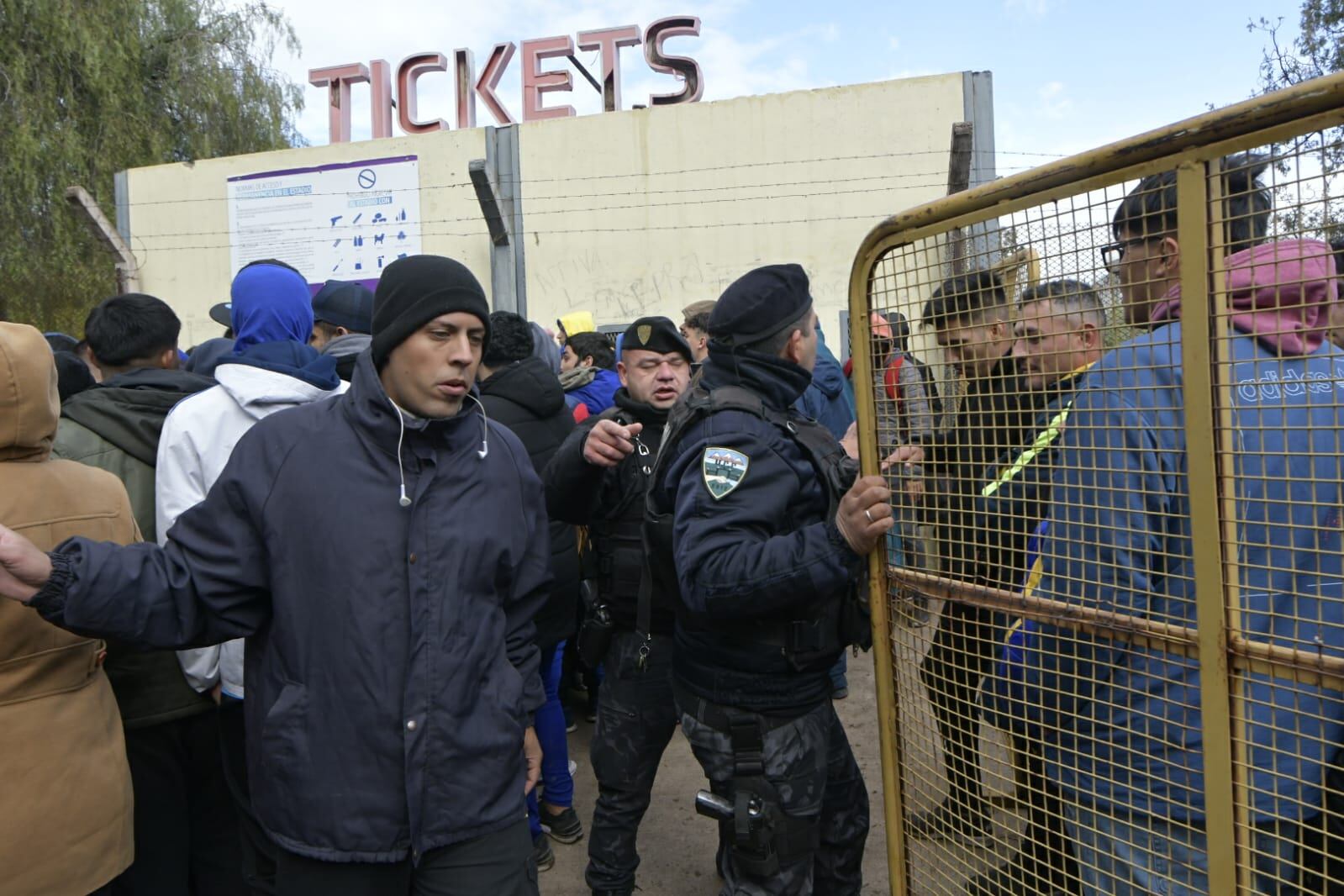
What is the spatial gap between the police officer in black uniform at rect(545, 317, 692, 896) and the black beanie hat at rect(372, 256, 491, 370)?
0.90m

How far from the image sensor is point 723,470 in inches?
87.0

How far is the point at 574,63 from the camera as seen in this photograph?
15688 mm

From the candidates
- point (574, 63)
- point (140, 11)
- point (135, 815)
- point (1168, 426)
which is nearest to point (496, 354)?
point (135, 815)

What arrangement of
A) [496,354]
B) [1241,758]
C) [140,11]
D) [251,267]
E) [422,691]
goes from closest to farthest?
[1241,758], [422,691], [251,267], [496,354], [140,11]

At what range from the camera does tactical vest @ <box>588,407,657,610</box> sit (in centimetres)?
313

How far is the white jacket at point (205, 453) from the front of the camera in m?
2.40

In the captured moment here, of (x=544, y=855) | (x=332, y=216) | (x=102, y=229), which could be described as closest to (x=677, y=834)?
(x=544, y=855)

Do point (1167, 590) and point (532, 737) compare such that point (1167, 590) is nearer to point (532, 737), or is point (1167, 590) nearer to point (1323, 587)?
point (1323, 587)

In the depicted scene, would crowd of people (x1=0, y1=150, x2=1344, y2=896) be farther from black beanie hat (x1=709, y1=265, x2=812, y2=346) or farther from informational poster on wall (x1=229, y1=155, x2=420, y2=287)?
informational poster on wall (x1=229, y1=155, x2=420, y2=287)

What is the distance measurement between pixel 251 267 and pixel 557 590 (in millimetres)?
1562

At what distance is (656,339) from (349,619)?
170 centimetres

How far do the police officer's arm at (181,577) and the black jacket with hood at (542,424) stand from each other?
1.55m

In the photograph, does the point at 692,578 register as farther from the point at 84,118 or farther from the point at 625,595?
the point at 84,118

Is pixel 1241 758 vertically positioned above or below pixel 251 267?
below
